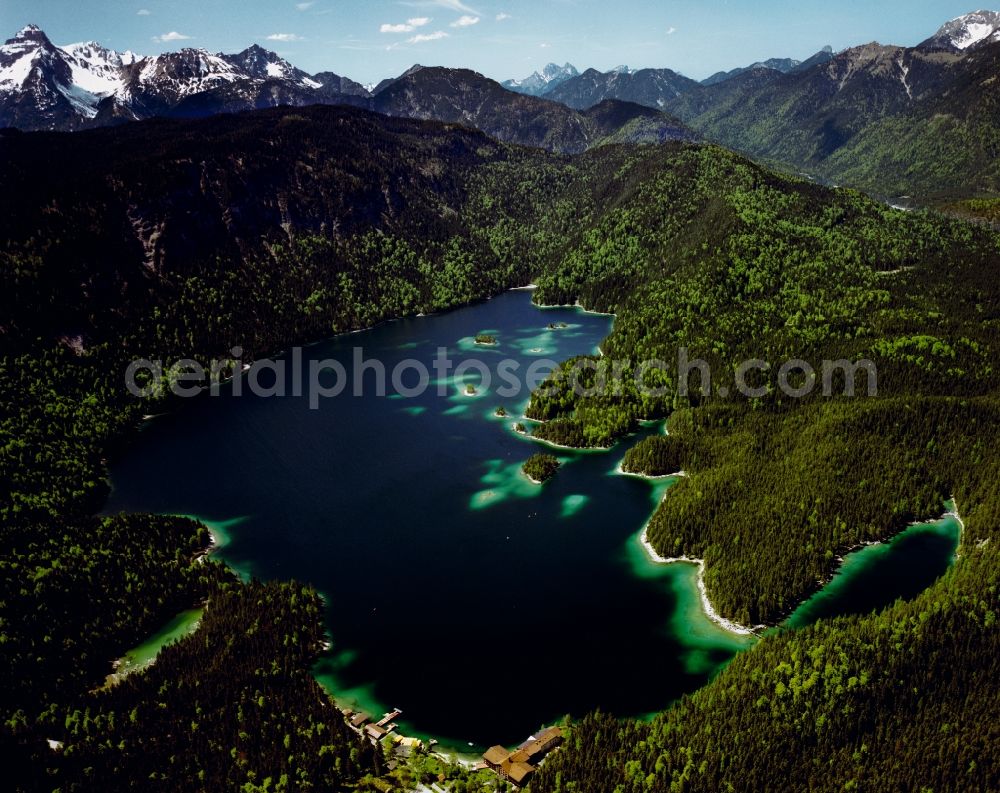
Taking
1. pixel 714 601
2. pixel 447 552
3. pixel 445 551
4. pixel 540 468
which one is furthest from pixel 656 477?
pixel 445 551

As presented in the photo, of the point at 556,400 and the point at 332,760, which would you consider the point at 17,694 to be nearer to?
the point at 332,760

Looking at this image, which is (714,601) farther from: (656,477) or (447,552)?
(447,552)

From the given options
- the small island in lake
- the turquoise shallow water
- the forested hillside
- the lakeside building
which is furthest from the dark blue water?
the forested hillside

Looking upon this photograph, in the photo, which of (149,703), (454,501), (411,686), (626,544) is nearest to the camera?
(149,703)

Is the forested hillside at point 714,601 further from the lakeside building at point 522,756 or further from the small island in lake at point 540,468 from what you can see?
the small island in lake at point 540,468

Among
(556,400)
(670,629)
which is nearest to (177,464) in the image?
(556,400)

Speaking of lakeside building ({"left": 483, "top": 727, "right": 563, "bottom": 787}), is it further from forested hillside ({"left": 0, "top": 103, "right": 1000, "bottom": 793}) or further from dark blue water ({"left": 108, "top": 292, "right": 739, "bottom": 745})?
dark blue water ({"left": 108, "top": 292, "right": 739, "bottom": 745})

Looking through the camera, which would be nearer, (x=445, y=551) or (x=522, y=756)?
(x=522, y=756)
